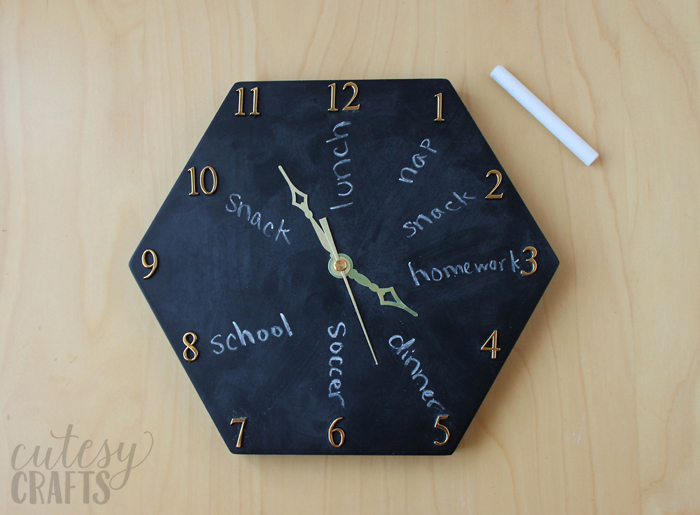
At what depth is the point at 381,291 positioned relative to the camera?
32.1 inches

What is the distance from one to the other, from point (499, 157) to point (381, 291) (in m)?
0.34

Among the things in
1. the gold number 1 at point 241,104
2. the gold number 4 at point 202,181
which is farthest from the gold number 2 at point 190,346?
the gold number 1 at point 241,104

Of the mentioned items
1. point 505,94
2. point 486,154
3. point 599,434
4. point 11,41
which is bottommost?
point 599,434

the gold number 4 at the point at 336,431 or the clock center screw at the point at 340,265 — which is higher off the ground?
the clock center screw at the point at 340,265

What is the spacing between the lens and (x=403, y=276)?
0.82 metres

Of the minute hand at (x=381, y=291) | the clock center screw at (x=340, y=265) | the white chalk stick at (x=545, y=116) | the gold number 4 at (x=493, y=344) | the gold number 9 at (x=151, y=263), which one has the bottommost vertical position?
the gold number 4 at (x=493, y=344)

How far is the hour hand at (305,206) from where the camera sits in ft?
2.70

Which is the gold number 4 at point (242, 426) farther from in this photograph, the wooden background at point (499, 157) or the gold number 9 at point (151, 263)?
the gold number 9 at point (151, 263)

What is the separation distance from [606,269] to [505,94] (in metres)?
0.37

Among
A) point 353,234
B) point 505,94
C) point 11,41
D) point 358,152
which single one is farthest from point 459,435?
point 11,41

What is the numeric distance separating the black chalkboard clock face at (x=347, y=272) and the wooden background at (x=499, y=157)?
0.08 metres

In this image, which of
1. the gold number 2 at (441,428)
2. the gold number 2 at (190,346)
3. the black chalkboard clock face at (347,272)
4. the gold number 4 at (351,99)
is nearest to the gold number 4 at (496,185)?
the black chalkboard clock face at (347,272)

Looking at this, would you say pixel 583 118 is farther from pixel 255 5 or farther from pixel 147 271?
pixel 147 271

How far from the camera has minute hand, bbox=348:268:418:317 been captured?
81 centimetres
